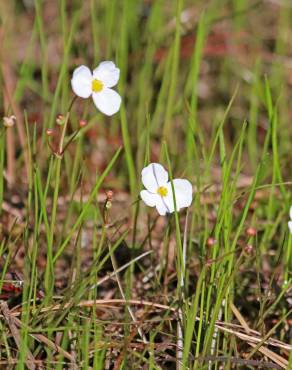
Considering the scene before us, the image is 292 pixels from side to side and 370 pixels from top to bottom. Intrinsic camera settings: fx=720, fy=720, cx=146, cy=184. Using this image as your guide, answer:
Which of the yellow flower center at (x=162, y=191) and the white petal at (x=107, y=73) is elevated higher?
the white petal at (x=107, y=73)

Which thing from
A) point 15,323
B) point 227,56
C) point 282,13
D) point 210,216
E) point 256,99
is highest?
point 282,13

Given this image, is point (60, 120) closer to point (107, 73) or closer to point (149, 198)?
point (107, 73)

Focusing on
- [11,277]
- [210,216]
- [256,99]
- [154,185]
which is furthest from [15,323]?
[256,99]

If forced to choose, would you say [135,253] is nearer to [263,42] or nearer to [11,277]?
[11,277]

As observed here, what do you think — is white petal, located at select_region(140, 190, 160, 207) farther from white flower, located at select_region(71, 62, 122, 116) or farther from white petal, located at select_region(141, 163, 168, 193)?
white flower, located at select_region(71, 62, 122, 116)

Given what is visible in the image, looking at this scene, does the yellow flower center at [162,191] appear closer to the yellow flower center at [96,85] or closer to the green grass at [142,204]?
the green grass at [142,204]

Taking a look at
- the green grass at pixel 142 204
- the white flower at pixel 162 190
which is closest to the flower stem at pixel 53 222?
the green grass at pixel 142 204
